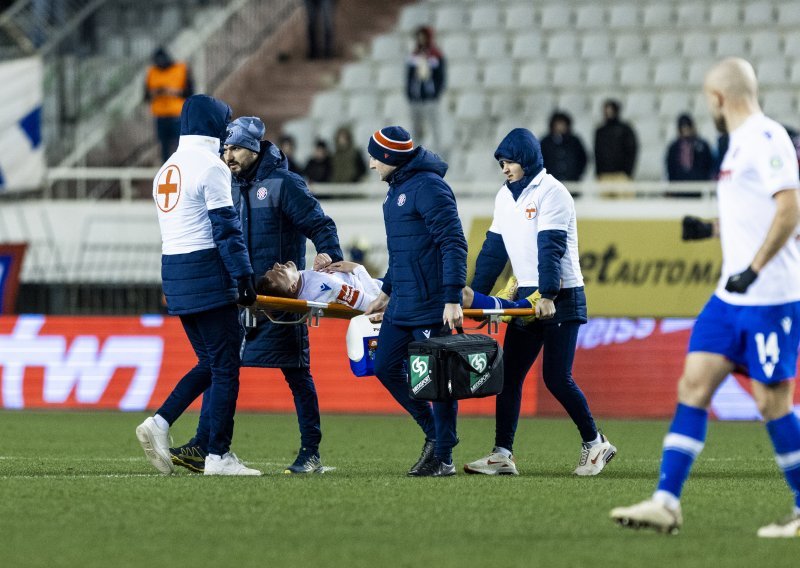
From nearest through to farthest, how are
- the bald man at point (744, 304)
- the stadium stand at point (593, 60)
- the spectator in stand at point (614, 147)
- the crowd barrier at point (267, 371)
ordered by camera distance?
1. the bald man at point (744, 304)
2. the crowd barrier at point (267, 371)
3. the spectator in stand at point (614, 147)
4. the stadium stand at point (593, 60)

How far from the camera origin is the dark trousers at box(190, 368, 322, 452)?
9641mm

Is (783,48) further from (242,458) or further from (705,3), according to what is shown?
(242,458)

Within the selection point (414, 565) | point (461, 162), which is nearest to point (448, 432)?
point (414, 565)

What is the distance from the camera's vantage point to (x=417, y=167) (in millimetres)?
9219

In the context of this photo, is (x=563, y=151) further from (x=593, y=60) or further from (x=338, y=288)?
(x=338, y=288)

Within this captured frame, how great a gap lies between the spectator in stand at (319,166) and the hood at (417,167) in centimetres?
1010

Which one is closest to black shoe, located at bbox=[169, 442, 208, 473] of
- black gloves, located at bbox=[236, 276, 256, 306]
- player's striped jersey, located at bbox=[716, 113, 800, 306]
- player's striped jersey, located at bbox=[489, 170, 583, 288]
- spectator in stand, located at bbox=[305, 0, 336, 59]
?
black gloves, located at bbox=[236, 276, 256, 306]

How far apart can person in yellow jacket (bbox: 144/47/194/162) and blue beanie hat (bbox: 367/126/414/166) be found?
1098cm

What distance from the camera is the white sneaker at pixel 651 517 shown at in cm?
670

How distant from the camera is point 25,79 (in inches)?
801

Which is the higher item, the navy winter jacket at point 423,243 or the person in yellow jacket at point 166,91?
the person in yellow jacket at point 166,91

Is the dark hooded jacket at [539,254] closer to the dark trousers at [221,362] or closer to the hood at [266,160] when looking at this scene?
the hood at [266,160]

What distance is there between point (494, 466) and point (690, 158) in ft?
31.7

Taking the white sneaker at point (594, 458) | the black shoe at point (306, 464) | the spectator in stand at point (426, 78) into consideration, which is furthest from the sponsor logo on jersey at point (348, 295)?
the spectator in stand at point (426, 78)
